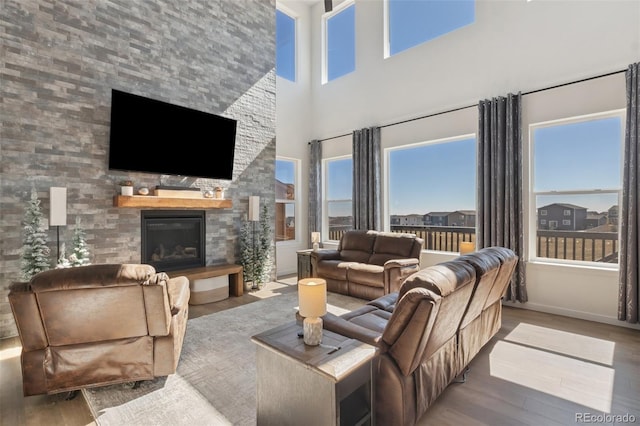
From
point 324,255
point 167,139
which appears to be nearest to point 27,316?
point 167,139

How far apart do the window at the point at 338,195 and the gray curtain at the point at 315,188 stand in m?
0.17

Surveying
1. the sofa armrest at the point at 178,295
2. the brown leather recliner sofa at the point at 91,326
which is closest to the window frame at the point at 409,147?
the sofa armrest at the point at 178,295

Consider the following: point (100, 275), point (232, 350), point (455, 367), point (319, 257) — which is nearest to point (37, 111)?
point (100, 275)

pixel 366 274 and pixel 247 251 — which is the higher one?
pixel 247 251

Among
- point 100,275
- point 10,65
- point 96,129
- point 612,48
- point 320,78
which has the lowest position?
point 100,275

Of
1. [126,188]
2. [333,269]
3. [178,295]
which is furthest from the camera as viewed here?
[333,269]

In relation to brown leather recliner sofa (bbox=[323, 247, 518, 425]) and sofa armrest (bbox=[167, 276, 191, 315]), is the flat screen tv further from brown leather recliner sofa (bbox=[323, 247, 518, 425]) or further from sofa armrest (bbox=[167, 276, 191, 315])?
brown leather recliner sofa (bbox=[323, 247, 518, 425])

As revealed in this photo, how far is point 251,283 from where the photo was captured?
5355 mm

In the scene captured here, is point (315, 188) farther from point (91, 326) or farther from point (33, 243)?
point (91, 326)

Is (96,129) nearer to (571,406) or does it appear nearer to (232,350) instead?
(232,350)

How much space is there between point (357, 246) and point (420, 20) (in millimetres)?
4043

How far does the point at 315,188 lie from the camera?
6.92 metres

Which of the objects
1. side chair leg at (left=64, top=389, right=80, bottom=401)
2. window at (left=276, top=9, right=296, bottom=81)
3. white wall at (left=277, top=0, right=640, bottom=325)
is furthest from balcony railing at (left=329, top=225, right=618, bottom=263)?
side chair leg at (left=64, top=389, right=80, bottom=401)

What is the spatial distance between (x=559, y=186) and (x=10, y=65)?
6652 millimetres
